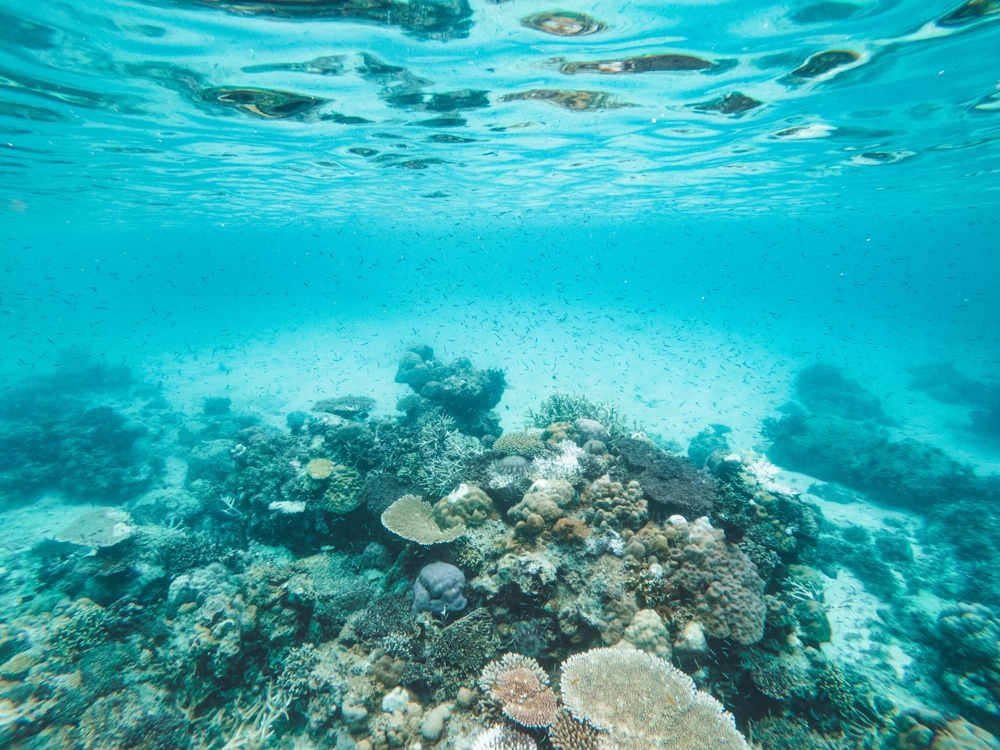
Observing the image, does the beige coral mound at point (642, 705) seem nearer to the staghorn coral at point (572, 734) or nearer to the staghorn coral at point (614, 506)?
the staghorn coral at point (572, 734)

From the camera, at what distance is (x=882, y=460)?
17453 millimetres

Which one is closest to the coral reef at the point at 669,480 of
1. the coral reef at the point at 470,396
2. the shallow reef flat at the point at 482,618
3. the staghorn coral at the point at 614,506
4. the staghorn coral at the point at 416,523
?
the shallow reef flat at the point at 482,618

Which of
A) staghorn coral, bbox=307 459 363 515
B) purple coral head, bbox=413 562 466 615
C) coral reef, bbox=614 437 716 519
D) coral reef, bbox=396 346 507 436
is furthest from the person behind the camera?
coral reef, bbox=396 346 507 436

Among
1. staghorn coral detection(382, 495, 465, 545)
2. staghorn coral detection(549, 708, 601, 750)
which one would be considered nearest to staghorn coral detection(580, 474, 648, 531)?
staghorn coral detection(382, 495, 465, 545)

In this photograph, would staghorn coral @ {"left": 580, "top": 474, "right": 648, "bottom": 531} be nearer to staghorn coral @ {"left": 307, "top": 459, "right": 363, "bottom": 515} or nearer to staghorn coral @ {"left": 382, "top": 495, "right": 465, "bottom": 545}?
staghorn coral @ {"left": 382, "top": 495, "right": 465, "bottom": 545}

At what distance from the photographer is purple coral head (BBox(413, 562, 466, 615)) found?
5570mm

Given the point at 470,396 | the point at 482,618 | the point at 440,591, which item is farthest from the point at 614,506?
the point at 470,396

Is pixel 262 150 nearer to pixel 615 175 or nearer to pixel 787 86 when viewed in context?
pixel 615 175

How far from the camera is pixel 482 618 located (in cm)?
544

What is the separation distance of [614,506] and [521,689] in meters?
2.88

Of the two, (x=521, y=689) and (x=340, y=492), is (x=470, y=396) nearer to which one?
(x=340, y=492)

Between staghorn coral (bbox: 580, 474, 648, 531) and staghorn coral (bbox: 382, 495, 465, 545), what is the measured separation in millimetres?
2010

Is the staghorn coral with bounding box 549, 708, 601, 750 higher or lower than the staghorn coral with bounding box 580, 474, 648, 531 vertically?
→ lower

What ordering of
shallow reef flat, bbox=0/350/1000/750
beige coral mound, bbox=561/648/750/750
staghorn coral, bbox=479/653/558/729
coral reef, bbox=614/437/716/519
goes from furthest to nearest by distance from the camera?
coral reef, bbox=614/437/716/519 < shallow reef flat, bbox=0/350/1000/750 < staghorn coral, bbox=479/653/558/729 < beige coral mound, bbox=561/648/750/750
